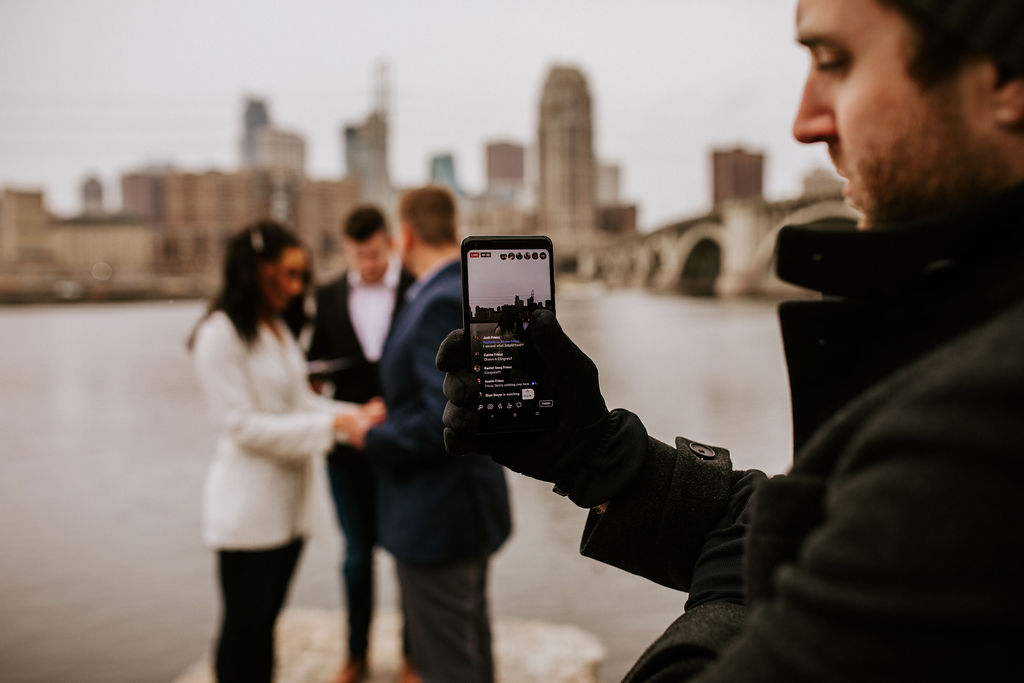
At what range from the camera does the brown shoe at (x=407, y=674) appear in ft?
13.4

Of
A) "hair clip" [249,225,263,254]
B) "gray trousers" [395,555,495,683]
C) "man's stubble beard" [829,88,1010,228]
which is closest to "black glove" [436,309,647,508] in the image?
"man's stubble beard" [829,88,1010,228]

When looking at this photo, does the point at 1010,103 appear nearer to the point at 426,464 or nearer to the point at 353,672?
the point at 426,464

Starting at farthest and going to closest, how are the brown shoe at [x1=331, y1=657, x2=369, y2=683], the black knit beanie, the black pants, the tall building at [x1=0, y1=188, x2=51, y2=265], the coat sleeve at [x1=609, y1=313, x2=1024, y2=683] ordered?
the tall building at [x1=0, y1=188, x2=51, y2=265] → the brown shoe at [x1=331, y1=657, x2=369, y2=683] → the black pants → the black knit beanie → the coat sleeve at [x1=609, y1=313, x2=1024, y2=683]

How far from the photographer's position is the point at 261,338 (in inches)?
141

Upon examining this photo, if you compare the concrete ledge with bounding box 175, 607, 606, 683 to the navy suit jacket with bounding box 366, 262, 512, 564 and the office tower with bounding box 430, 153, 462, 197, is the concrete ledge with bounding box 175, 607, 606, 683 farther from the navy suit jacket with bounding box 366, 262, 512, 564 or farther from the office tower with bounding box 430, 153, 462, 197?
the office tower with bounding box 430, 153, 462, 197

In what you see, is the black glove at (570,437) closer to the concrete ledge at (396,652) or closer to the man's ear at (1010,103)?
the man's ear at (1010,103)

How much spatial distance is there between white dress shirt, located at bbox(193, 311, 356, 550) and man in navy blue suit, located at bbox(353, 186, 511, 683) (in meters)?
0.46

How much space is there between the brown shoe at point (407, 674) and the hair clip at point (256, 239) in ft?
7.54

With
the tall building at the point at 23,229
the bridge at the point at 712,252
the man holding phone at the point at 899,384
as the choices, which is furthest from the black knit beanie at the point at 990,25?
the tall building at the point at 23,229

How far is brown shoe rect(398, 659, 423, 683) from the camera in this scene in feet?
13.4

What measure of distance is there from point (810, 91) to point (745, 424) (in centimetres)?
1045

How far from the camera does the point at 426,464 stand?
126 inches

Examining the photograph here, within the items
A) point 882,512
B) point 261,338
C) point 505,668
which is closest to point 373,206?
point 261,338

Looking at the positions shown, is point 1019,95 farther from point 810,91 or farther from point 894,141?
point 810,91
